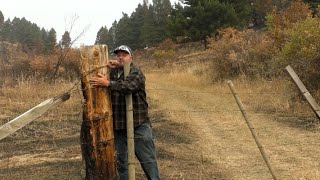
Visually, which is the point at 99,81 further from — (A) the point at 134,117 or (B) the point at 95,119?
(A) the point at 134,117

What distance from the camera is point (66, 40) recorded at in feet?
64.5

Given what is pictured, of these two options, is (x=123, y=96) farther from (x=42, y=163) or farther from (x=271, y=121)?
(x=271, y=121)

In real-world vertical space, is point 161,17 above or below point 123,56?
above

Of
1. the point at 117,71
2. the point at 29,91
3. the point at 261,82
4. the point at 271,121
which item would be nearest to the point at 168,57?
the point at 261,82

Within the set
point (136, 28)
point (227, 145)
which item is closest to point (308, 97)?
point (227, 145)

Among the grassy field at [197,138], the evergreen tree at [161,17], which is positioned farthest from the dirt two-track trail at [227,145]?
the evergreen tree at [161,17]

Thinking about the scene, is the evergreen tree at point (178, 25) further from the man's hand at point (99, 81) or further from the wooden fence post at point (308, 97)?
the man's hand at point (99, 81)

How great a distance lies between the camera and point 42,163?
7.52 meters

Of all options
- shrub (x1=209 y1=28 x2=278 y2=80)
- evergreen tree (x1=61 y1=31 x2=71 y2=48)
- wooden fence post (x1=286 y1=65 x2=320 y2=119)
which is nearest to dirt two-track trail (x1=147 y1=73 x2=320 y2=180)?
wooden fence post (x1=286 y1=65 x2=320 y2=119)

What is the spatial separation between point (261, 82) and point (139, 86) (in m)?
13.2

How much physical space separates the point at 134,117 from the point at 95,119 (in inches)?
21.7

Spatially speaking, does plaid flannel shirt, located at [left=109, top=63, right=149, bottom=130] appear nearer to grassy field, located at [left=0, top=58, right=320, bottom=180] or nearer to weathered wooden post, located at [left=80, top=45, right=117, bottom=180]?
weathered wooden post, located at [left=80, top=45, right=117, bottom=180]

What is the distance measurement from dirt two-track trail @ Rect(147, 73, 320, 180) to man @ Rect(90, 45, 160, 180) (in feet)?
5.19

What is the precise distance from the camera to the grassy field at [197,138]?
7258 mm
